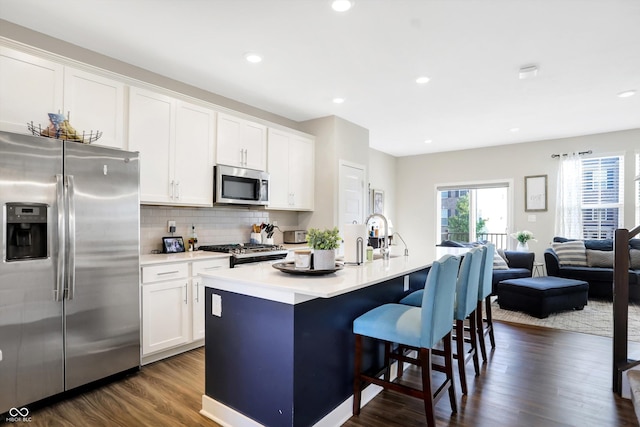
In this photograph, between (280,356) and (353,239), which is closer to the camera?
(280,356)

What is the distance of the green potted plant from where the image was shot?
2.16 meters

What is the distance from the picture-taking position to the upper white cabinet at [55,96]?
244 cm

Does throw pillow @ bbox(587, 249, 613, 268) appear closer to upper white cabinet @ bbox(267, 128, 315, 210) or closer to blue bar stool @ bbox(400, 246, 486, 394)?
blue bar stool @ bbox(400, 246, 486, 394)

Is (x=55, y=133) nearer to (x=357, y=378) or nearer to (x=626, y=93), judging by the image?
(x=357, y=378)

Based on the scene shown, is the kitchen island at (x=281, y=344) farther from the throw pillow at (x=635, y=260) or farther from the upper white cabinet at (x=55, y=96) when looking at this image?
the throw pillow at (x=635, y=260)

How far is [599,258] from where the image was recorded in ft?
17.8

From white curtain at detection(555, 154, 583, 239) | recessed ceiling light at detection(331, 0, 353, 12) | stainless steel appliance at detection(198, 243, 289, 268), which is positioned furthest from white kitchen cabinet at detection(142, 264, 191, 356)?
white curtain at detection(555, 154, 583, 239)

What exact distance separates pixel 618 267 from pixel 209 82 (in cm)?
404

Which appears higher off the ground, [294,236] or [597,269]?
[294,236]

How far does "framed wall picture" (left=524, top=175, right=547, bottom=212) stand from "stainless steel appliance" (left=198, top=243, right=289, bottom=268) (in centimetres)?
498

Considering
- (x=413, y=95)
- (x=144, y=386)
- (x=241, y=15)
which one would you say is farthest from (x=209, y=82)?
(x=144, y=386)

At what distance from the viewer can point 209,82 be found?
12.5ft

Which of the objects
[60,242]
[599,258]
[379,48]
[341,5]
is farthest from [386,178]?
[60,242]

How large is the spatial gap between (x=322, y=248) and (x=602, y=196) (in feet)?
20.3
